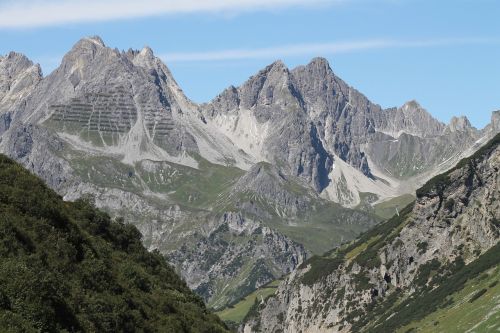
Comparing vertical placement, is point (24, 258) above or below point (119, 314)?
above

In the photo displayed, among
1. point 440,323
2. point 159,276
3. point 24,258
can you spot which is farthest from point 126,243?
point 440,323

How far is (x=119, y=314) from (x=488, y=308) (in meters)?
108

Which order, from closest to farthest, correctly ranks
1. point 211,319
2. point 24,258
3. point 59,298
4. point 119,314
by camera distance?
point 59,298, point 24,258, point 119,314, point 211,319

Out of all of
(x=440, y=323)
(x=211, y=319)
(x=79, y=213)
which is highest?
(x=79, y=213)

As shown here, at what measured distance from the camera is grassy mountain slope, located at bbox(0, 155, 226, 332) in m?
53.2

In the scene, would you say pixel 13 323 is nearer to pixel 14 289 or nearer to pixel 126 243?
pixel 14 289

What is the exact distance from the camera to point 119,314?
70938mm

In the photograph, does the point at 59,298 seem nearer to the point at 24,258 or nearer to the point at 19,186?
the point at 24,258

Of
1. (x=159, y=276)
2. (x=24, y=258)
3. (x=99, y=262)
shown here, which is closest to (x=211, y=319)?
(x=159, y=276)

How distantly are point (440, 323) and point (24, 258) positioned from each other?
14280 centimetres

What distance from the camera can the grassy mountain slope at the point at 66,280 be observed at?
5322cm

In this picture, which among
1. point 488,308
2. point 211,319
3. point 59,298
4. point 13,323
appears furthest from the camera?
point 488,308

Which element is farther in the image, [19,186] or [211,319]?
[211,319]

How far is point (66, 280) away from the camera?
67.6 metres
